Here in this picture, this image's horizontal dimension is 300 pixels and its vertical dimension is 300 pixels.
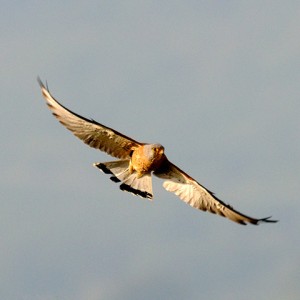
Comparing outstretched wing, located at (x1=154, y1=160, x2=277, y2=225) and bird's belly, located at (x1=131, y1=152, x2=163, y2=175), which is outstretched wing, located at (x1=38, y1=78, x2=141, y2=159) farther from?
outstretched wing, located at (x1=154, y1=160, x2=277, y2=225)

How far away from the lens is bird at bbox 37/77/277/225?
37.9m

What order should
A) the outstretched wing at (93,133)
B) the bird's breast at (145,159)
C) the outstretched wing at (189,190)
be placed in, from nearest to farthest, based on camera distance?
the outstretched wing at (93,133) → the bird's breast at (145,159) → the outstretched wing at (189,190)

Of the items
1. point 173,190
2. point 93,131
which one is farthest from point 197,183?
point 93,131

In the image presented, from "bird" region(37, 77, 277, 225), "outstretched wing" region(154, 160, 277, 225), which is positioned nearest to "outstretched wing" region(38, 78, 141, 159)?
"bird" region(37, 77, 277, 225)

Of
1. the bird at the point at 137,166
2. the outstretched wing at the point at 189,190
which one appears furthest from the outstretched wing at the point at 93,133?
the outstretched wing at the point at 189,190

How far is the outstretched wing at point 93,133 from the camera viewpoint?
3769 cm

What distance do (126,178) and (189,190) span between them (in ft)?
5.99

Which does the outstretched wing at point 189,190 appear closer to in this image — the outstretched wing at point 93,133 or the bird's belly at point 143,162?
the bird's belly at point 143,162

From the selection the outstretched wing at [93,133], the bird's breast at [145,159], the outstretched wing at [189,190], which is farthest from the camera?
the outstretched wing at [189,190]

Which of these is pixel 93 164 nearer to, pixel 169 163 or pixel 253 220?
pixel 169 163

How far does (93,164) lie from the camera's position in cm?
3891

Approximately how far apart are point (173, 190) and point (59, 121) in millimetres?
3920

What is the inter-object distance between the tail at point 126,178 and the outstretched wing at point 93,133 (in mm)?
314

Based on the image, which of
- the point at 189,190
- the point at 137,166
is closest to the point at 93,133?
the point at 137,166
